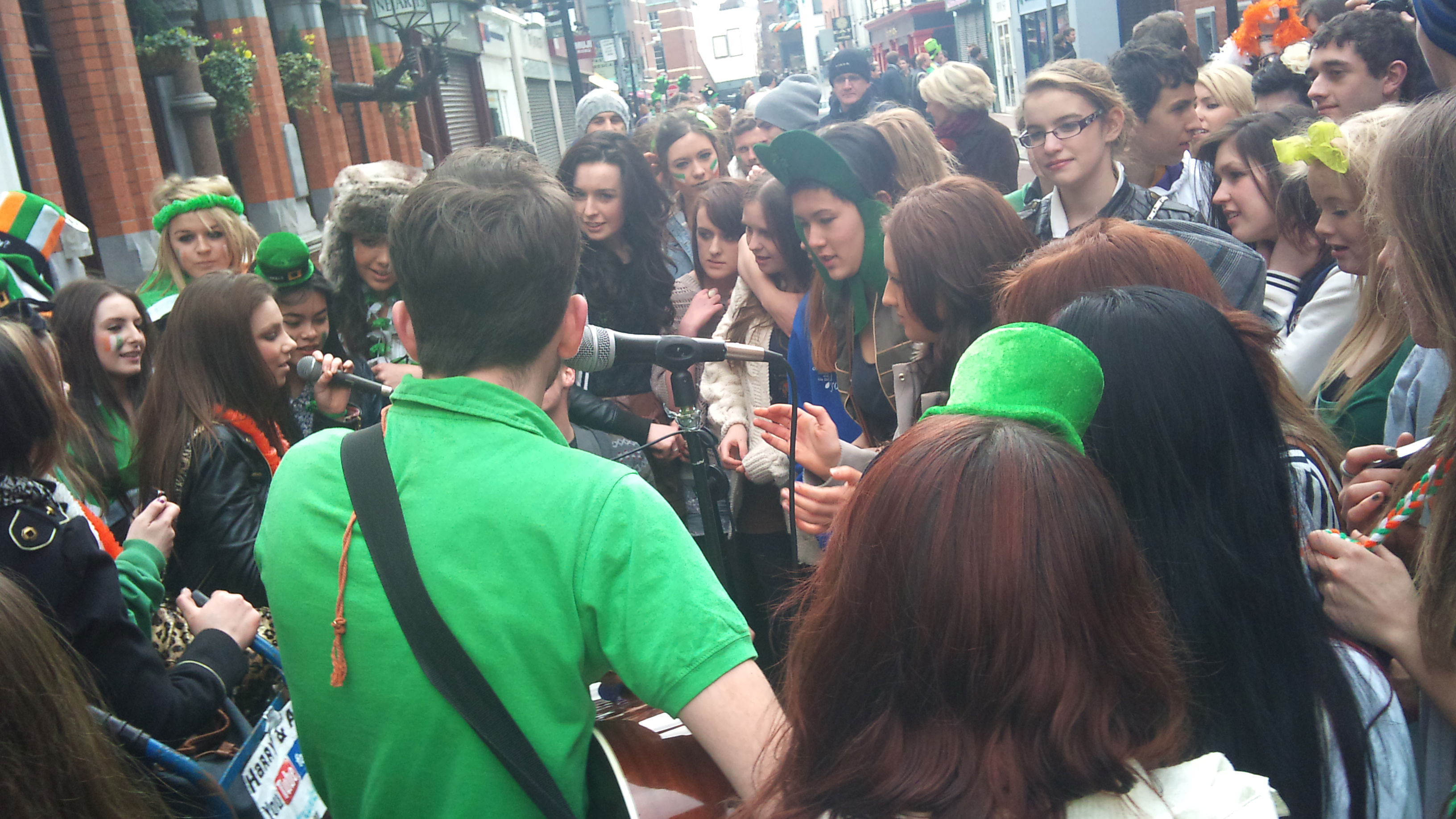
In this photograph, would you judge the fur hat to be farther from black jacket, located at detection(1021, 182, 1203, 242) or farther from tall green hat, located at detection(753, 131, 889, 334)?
black jacket, located at detection(1021, 182, 1203, 242)

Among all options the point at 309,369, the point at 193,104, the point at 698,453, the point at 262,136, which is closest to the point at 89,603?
the point at 309,369

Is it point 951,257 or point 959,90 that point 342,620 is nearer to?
point 951,257

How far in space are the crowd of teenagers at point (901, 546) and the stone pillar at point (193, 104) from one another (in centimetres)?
695

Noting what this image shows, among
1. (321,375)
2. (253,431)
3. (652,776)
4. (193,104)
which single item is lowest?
(652,776)

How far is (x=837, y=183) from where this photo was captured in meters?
3.34

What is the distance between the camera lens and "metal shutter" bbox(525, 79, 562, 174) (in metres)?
28.6

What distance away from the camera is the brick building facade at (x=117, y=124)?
263 inches

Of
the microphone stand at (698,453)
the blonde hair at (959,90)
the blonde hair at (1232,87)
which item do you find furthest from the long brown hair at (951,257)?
the blonde hair at (959,90)

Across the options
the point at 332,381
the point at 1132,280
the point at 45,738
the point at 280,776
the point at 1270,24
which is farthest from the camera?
the point at 1270,24

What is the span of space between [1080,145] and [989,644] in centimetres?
298

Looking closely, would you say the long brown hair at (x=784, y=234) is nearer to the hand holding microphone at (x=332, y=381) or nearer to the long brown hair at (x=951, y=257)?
the long brown hair at (x=951, y=257)

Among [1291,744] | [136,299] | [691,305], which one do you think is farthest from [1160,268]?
[136,299]

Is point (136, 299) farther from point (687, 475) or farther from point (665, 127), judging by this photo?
point (665, 127)

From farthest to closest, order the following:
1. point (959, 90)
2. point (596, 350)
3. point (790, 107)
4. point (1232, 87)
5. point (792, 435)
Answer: point (959, 90)
point (790, 107)
point (1232, 87)
point (792, 435)
point (596, 350)
